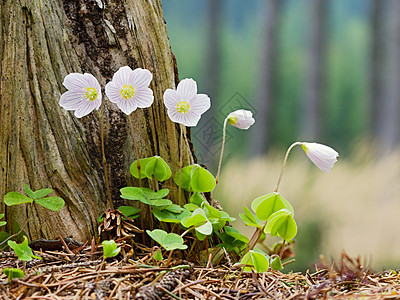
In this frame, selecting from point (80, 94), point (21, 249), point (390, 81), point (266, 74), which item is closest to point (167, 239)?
point (21, 249)

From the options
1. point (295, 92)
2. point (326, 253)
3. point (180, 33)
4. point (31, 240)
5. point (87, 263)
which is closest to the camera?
point (87, 263)

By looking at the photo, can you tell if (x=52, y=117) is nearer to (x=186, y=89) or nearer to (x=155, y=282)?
(x=186, y=89)

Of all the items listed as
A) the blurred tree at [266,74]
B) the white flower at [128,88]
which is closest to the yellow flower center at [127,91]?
the white flower at [128,88]

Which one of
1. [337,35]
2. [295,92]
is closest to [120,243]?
[295,92]

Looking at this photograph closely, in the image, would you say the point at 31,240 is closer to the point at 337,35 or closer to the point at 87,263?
the point at 87,263

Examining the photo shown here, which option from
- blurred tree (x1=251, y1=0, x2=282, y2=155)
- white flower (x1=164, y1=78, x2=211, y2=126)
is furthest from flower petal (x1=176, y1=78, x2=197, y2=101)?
blurred tree (x1=251, y1=0, x2=282, y2=155)
